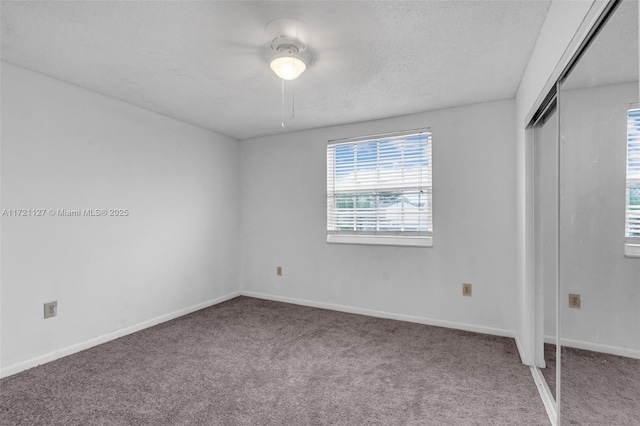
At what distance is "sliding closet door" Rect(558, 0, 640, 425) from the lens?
108 centimetres

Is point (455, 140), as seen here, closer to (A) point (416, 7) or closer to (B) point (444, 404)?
(A) point (416, 7)

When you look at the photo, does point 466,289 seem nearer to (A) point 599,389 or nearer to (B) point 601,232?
(A) point 599,389

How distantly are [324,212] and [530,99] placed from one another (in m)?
2.46

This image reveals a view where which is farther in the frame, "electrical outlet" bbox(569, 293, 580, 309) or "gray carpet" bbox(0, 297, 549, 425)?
"gray carpet" bbox(0, 297, 549, 425)

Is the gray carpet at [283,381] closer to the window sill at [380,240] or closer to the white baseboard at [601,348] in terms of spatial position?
the white baseboard at [601,348]

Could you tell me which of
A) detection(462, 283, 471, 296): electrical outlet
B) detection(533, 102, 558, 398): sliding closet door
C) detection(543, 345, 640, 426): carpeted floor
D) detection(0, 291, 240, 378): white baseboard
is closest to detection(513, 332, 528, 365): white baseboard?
detection(533, 102, 558, 398): sliding closet door

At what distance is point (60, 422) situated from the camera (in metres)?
1.84

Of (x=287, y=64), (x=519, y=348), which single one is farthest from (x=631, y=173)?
(x=519, y=348)

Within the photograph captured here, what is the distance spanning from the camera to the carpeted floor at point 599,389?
3.71 feet

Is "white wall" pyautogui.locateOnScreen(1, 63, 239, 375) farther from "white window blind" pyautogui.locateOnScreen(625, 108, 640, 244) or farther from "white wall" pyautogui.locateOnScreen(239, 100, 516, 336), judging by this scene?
"white window blind" pyautogui.locateOnScreen(625, 108, 640, 244)

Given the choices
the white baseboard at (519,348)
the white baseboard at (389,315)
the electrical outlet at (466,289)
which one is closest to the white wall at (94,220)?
the white baseboard at (389,315)

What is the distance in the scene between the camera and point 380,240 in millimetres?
3746

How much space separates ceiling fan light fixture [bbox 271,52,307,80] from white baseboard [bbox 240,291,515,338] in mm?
2752

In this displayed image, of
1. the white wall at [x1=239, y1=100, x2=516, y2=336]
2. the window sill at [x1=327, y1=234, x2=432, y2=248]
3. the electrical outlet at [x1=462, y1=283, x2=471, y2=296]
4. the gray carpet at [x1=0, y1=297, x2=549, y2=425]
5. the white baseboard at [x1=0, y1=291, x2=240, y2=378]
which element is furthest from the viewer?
the window sill at [x1=327, y1=234, x2=432, y2=248]
